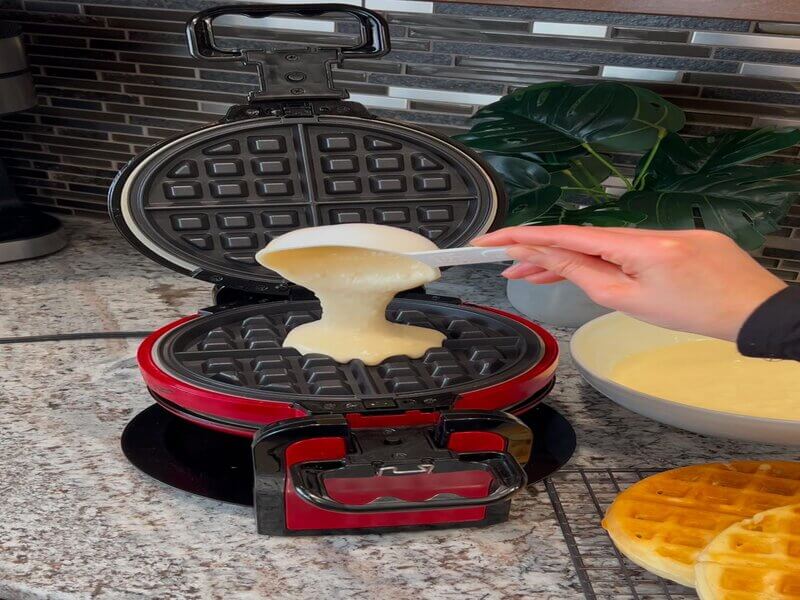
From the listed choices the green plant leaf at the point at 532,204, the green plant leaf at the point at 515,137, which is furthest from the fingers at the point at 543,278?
the green plant leaf at the point at 515,137

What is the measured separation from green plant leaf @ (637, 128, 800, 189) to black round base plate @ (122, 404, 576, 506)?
595mm

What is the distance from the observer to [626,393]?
1.21 m

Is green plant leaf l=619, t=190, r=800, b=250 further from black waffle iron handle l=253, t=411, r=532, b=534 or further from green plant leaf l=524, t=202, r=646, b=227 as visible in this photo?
black waffle iron handle l=253, t=411, r=532, b=534

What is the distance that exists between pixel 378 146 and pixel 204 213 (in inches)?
12.5

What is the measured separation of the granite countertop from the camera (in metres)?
0.95

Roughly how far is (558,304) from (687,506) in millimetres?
738

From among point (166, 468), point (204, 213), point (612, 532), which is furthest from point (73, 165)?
point (612, 532)

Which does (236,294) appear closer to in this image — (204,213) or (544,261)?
(204,213)

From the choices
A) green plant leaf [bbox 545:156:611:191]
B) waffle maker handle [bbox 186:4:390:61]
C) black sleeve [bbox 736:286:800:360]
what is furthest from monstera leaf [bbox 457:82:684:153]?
black sleeve [bbox 736:286:800:360]

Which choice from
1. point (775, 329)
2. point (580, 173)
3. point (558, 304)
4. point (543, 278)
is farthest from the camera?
point (580, 173)

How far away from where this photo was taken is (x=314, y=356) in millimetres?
1234

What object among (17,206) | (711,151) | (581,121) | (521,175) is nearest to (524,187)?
(521,175)

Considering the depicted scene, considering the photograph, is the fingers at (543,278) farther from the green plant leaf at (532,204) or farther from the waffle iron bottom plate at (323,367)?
→ the green plant leaf at (532,204)

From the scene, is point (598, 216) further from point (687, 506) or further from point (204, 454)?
point (204, 454)
